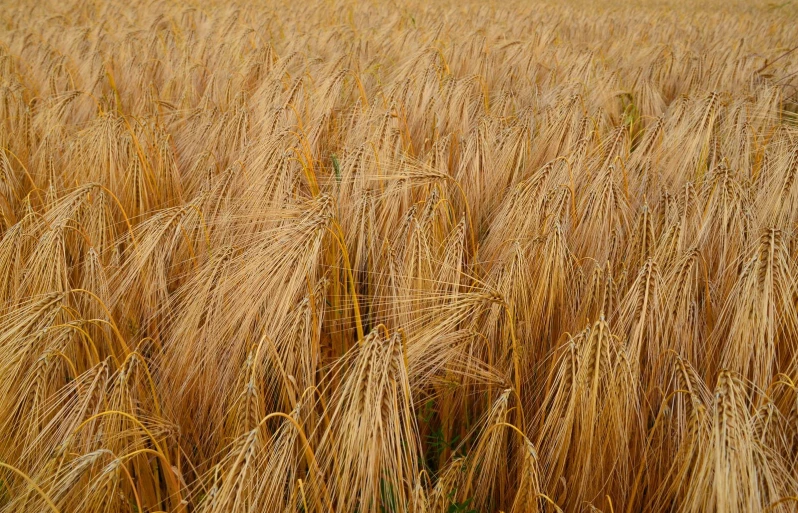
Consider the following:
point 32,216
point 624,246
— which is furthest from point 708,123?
point 32,216

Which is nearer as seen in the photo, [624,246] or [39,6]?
[624,246]

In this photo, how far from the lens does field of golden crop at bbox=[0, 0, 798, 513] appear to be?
3.34 ft

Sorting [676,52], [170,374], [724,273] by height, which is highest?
Answer: [676,52]

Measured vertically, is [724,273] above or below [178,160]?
below

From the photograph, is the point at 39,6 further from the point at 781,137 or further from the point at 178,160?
the point at 781,137

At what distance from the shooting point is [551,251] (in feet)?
4.58

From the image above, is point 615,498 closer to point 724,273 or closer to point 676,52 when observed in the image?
point 724,273

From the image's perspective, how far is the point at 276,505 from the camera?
106 centimetres

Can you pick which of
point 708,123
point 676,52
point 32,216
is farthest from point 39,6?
point 708,123

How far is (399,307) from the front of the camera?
A: 4.69 feet

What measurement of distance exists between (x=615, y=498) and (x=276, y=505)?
73 cm

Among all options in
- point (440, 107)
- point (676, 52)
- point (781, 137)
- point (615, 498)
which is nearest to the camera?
point (615, 498)

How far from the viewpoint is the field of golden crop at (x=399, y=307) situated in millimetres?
1018

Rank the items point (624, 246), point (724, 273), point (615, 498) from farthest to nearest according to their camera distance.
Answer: point (624, 246), point (724, 273), point (615, 498)
